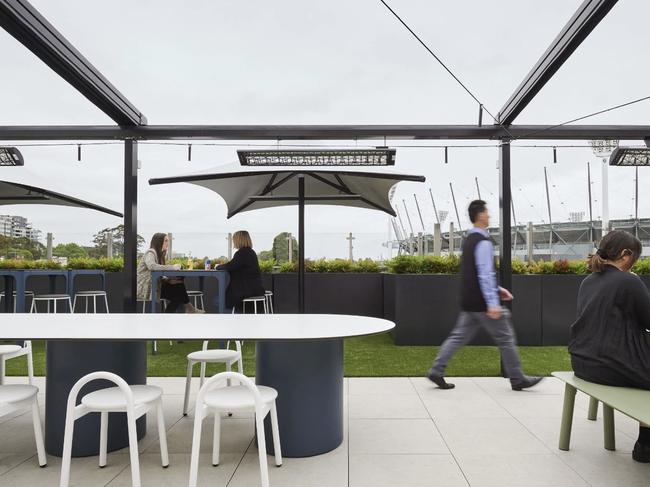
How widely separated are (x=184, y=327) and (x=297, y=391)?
77 cm

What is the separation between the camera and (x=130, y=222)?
5.41 m

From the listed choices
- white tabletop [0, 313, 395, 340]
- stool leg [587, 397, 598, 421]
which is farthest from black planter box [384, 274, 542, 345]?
white tabletop [0, 313, 395, 340]

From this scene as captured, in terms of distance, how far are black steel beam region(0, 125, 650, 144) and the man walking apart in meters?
1.22

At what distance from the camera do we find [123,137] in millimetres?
5312

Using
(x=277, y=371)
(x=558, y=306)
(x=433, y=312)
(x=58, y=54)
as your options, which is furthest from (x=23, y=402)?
(x=558, y=306)

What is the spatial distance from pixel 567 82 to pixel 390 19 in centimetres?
226

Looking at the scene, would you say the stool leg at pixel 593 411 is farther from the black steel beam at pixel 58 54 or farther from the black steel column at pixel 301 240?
the black steel beam at pixel 58 54

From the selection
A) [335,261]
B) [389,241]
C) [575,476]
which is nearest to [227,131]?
[335,261]

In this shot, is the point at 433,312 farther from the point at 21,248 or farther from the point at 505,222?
the point at 21,248

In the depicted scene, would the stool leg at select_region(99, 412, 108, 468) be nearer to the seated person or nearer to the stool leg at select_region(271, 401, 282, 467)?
the stool leg at select_region(271, 401, 282, 467)

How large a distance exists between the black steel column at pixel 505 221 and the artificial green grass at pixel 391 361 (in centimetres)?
83

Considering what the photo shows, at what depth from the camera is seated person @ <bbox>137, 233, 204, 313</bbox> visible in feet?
20.4

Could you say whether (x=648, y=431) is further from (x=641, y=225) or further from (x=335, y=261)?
(x=641, y=225)

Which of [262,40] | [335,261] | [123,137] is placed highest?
[262,40]
